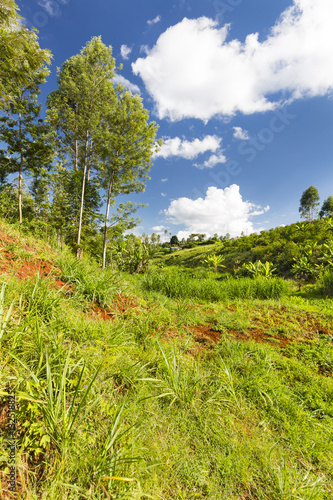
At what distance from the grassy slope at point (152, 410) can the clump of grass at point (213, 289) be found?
198cm

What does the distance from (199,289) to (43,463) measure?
4148 mm

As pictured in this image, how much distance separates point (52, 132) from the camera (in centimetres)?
1486

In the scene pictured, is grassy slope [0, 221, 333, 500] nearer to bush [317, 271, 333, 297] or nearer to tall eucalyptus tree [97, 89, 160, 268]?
bush [317, 271, 333, 297]

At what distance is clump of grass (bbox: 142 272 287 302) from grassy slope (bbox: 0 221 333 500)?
1980 mm

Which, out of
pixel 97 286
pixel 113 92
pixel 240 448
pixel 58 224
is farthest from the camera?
pixel 58 224

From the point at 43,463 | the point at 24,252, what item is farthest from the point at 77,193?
the point at 43,463

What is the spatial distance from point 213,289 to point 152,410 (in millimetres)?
3676

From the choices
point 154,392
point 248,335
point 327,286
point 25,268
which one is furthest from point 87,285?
point 327,286

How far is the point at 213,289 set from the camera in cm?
486

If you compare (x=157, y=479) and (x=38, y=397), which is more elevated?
(x=38, y=397)

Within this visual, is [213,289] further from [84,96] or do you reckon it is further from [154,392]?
[84,96]

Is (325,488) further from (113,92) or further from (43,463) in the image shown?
(113,92)

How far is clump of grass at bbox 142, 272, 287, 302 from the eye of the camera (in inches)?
187

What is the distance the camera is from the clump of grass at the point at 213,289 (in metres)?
4.75
